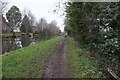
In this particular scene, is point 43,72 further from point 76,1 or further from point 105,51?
point 76,1

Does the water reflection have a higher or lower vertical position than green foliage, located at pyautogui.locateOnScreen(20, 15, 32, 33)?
lower

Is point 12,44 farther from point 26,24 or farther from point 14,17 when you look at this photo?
point 14,17

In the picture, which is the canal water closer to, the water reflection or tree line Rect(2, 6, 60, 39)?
the water reflection

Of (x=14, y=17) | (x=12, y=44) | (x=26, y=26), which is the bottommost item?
(x=12, y=44)

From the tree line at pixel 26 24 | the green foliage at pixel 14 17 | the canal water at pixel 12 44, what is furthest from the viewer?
the green foliage at pixel 14 17

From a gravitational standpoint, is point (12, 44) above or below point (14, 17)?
below

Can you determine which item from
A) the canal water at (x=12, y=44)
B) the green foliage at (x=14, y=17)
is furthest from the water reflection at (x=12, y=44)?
the green foliage at (x=14, y=17)

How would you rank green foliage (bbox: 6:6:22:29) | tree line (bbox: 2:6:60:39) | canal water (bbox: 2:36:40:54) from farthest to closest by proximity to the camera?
green foliage (bbox: 6:6:22:29), tree line (bbox: 2:6:60:39), canal water (bbox: 2:36:40:54)

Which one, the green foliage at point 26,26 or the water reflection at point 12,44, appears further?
the green foliage at point 26,26

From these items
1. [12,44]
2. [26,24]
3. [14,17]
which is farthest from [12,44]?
[14,17]

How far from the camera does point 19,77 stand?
1080 cm

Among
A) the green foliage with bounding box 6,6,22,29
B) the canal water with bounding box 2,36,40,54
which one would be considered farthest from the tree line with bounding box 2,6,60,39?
the canal water with bounding box 2,36,40,54

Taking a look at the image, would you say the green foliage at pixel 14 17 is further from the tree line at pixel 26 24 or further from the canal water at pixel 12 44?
the canal water at pixel 12 44

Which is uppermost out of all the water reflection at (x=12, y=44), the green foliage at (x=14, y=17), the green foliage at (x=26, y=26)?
the green foliage at (x=14, y=17)
